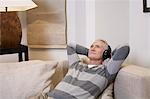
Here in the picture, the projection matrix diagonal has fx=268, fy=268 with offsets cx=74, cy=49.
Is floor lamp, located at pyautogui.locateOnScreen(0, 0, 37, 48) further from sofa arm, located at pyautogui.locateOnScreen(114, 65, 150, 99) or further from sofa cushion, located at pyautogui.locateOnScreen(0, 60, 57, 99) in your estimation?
sofa arm, located at pyautogui.locateOnScreen(114, 65, 150, 99)

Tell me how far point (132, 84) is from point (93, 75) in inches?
12.3

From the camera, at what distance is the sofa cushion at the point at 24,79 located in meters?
1.90

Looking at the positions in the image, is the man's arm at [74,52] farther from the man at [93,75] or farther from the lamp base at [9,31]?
the lamp base at [9,31]

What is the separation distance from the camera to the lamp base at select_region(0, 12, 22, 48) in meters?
2.37

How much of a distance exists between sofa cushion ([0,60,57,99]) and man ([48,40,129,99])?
0.42ft

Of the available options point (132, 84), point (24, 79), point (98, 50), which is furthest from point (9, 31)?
point (132, 84)

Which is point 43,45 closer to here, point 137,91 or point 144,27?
point 144,27

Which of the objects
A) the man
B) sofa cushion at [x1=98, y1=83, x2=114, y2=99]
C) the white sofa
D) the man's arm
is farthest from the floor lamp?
sofa cushion at [x1=98, y1=83, x2=114, y2=99]

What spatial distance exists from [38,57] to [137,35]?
3.57 feet

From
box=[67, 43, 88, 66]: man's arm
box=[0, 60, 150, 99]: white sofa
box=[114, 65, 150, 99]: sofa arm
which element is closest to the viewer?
box=[114, 65, 150, 99]: sofa arm

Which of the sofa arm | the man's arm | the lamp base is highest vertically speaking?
the lamp base

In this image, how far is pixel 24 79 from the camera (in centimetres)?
194

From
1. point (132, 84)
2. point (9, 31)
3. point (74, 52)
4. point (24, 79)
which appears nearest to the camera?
point (132, 84)

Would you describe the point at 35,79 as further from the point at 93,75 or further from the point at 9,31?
the point at 9,31
